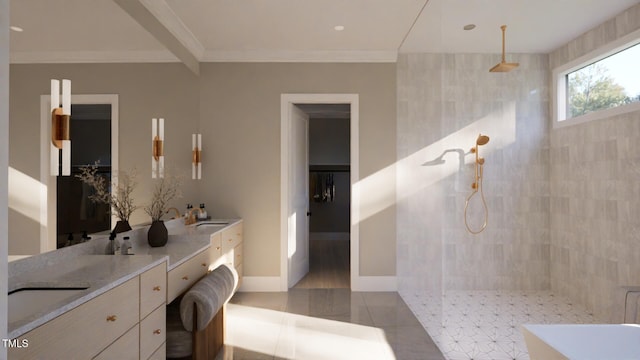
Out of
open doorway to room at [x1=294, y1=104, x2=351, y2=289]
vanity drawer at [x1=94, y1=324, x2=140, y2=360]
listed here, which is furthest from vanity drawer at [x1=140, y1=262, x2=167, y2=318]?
open doorway to room at [x1=294, y1=104, x2=351, y2=289]

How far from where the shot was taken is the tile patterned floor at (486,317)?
2914 mm

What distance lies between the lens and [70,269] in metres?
1.88

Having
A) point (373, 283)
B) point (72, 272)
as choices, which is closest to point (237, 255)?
point (373, 283)

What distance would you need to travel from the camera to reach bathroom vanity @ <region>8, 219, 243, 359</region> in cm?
124

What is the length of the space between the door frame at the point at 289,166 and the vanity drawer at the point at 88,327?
259cm

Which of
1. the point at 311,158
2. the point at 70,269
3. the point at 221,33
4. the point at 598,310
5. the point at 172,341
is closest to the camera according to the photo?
the point at 70,269

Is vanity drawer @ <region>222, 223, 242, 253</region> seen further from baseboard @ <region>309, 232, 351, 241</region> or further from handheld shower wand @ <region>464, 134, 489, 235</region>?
baseboard @ <region>309, 232, 351, 241</region>

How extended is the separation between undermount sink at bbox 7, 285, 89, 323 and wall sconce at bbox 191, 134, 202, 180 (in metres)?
2.52

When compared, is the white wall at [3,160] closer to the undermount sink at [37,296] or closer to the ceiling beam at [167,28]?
the undermount sink at [37,296]

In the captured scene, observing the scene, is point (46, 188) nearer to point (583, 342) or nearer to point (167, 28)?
point (167, 28)

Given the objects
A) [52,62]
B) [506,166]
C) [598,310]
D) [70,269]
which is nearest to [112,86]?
[52,62]

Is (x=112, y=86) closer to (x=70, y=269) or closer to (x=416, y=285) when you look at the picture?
(x=70, y=269)

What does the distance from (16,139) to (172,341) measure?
1.43 meters

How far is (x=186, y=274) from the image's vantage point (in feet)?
8.38
